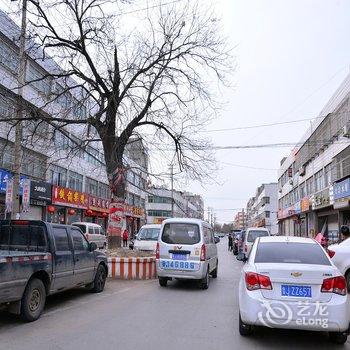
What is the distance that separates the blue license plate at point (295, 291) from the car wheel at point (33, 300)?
4445 mm

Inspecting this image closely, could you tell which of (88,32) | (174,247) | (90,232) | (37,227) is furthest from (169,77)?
(90,232)

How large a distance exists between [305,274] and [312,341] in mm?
1236

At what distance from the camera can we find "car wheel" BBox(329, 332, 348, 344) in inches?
273

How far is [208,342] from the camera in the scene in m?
6.95

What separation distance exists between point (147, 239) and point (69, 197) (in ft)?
69.1

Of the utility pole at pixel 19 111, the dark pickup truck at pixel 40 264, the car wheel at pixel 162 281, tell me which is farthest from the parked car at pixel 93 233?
the dark pickup truck at pixel 40 264

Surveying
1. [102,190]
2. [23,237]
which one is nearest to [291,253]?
[23,237]

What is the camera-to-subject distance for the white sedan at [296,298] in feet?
21.5

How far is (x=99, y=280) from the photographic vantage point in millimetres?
12211

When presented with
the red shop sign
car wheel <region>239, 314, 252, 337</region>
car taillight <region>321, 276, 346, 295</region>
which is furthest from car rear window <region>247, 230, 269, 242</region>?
the red shop sign

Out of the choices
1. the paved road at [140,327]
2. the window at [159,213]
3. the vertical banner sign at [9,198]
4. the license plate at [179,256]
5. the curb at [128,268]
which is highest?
the window at [159,213]

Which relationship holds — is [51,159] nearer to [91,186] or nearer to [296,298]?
[91,186]

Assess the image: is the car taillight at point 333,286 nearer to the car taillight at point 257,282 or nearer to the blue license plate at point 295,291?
the blue license plate at point 295,291
